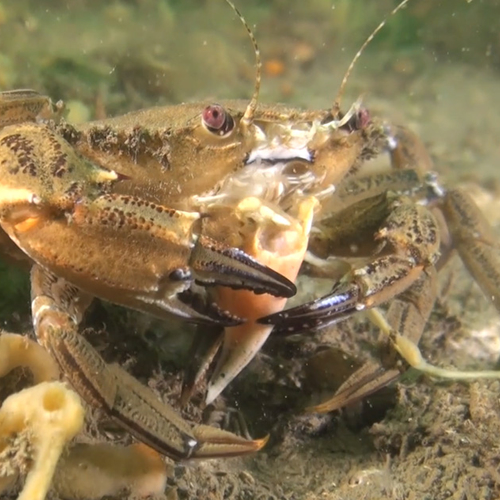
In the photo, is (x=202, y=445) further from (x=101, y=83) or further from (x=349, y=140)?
(x=101, y=83)

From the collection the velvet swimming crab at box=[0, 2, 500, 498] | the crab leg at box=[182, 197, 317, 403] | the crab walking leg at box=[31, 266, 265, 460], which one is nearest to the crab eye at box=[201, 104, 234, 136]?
the velvet swimming crab at box=[0, 2, 500, 498]

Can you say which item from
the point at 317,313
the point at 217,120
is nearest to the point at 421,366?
the point at 317,313

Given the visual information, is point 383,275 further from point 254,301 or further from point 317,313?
point 254,301

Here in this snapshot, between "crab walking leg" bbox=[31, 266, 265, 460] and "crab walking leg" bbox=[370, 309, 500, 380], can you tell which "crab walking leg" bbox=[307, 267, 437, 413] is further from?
"crab walking leg" bbox=[31, 266, 265, 460]

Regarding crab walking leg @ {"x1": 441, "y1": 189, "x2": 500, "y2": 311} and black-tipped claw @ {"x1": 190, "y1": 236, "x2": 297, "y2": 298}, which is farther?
crab walking leg @ {"x1": 441, "y1": 189, "x2": 500, "y2": 311}

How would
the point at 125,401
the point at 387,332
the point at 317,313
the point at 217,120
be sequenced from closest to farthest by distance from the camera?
the point at 125,401 → the point at 317,313 → the point at 217,120 → the point at 387,332

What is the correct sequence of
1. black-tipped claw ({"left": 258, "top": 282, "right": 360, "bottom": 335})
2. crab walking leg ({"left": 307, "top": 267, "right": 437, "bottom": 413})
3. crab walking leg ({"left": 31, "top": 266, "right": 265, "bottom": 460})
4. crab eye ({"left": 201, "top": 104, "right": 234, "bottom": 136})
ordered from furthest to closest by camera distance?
crab walking leg ({"left": 307, "top": 267, "right": 437, "bottom": 413})
crab eye ({"left": 201, "top": 104, "right": 234, "bottom": 136})
black-tipped claw ({"left": 258, "top": 282, "right": 360, "bottom": 335})
crab walking leg ({"left": 31, "top": 266, "right": 265, "bottom": 460})
